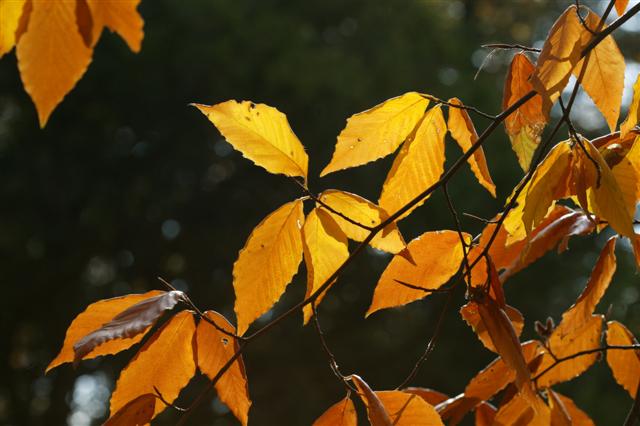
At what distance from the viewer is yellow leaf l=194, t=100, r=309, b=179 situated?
53cm

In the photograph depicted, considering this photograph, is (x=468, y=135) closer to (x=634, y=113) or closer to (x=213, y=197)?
(x=634, y=113)

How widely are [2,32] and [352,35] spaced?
697 cm

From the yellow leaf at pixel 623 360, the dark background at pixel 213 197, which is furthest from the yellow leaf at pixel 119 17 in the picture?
the dark background at pixel 213 197

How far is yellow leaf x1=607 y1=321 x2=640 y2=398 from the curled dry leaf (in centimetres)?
40

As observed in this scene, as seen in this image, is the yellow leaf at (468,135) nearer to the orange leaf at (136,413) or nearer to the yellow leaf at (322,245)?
A: the yellow leaf at (322,245)

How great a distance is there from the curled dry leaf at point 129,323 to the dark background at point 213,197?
5.75m

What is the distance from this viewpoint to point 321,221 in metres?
0.54

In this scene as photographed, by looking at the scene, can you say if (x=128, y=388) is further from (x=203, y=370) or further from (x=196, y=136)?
(x=196, y=136)

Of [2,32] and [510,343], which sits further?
[510,343]

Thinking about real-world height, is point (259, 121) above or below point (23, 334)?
above

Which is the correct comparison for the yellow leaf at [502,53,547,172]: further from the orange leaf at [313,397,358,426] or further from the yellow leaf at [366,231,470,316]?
the orange leaf at [313,397,358,426]

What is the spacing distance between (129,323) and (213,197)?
632cm

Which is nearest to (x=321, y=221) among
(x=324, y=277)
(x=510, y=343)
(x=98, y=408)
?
(x=324, y=277)

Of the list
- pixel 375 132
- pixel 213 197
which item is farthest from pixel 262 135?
pixel 213 197
